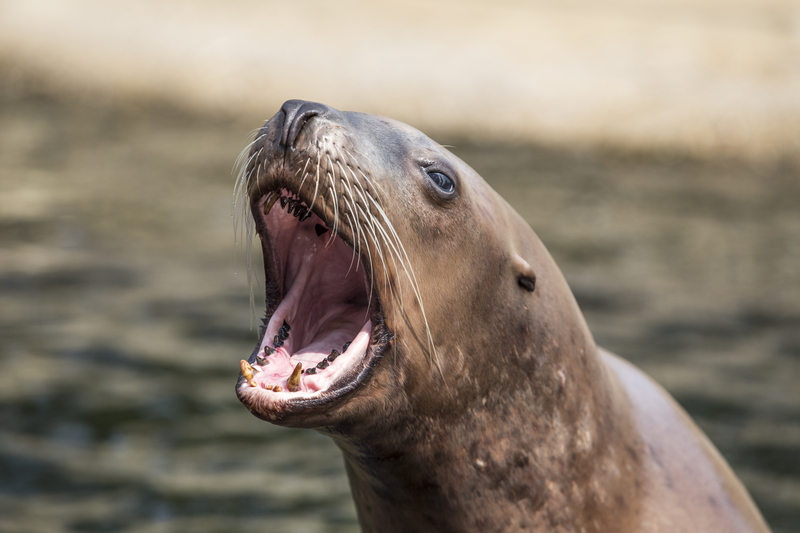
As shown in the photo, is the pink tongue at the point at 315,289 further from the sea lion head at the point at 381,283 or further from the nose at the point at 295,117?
the nose at the point at 295,117

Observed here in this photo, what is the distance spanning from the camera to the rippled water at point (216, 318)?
4.72 metres

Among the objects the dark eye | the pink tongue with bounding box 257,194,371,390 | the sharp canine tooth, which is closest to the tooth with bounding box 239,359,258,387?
the sharp canine tooth

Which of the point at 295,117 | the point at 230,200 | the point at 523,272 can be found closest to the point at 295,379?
the point at 295,117

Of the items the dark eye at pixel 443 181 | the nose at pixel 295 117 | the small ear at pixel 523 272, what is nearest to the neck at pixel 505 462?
the small ear at pixel 523 272

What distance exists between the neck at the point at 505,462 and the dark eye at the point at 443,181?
500mm

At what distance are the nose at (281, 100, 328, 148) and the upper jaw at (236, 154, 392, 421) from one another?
0.24 feet

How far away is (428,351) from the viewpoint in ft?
7.58

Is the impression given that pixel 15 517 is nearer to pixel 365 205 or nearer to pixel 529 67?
pixel 365 205

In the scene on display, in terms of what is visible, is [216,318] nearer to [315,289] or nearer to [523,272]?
[315,289]

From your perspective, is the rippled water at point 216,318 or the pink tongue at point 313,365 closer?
the pink tongue at point 313,365

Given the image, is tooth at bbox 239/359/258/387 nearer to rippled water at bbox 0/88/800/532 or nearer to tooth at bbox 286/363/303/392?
tooth at bbox 286/363/303/392

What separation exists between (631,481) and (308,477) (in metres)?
2.47

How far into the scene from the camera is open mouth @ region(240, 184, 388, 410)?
84.4 inches

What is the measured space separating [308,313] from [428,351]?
34 centimetres
